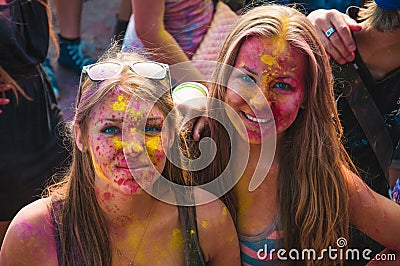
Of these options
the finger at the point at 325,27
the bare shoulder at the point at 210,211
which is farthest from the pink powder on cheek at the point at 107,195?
the finger at the point at 325,27

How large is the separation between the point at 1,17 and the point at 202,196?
103cm

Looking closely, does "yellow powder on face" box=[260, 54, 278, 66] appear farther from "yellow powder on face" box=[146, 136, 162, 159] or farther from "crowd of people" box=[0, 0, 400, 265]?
"yellow powder on face" box=[146, 136, 162, 159]

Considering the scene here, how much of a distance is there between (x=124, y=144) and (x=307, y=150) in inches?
20.6

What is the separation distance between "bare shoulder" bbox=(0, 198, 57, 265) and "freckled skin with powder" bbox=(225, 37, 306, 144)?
22.6 inches

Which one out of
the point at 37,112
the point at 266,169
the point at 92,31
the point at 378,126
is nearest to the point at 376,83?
the point at 378,126

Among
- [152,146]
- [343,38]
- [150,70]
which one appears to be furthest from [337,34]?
[152,146]

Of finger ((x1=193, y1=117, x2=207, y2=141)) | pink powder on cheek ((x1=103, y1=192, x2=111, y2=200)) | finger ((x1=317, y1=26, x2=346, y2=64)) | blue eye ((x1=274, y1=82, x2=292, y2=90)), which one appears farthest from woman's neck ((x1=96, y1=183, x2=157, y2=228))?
finger ((x1=317, y1=26, x2=346, y2=64))

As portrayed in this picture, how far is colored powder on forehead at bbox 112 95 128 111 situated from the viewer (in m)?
1.72

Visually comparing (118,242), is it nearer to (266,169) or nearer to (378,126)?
(266,169)

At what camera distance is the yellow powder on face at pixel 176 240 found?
178 cm

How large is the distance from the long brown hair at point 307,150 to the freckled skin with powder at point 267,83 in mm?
31

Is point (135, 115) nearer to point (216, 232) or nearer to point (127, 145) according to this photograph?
point (127, 145)

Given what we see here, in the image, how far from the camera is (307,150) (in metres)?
1.89

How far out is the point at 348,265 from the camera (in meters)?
2.15
